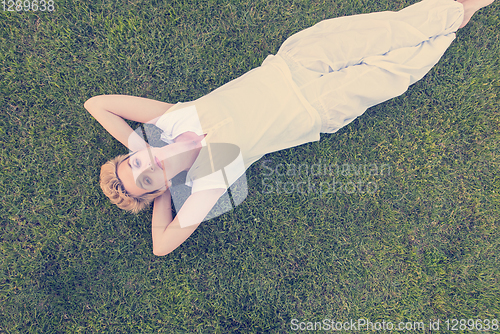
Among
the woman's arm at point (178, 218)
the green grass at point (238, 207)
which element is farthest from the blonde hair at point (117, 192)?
the green grass at point (238, 207)

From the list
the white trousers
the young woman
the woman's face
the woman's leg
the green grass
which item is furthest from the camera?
the green grass

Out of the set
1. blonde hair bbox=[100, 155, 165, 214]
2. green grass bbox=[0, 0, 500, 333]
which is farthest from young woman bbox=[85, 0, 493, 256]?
green grass bbox=[0, 0, 500, 333]

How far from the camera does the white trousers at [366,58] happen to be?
2354 mm

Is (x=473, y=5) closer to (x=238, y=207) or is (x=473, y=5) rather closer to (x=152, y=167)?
(x=238, y=207)

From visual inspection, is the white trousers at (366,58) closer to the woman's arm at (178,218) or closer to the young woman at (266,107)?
the young woman at (266,107)

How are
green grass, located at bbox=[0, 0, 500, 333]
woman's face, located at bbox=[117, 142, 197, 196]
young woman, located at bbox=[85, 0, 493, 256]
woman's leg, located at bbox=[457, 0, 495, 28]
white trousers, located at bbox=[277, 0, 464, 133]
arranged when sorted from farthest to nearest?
green grass, located at bbox=[0, 0, 500, 333] → woman's leg, located at bbox=[457, 0, 495, 28] → white trousers, located at bbox=[277, 0, 464, 133] → young woman, located at bbox=[85, 0, 493, 256] → woman's face, located at bbox=[117, 142, 197, 196]

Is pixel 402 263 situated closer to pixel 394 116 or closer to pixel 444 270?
pixel 444 270

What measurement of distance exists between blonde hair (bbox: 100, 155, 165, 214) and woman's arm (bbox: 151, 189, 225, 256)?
28cm

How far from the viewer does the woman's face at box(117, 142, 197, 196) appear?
6.72ft

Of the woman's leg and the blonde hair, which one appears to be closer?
the blonde hair

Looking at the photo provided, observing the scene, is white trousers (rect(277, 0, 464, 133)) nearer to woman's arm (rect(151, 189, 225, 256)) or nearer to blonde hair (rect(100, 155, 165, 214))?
woman's arm (rect(151, 189, 225, 256))

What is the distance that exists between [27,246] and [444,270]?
175 inches

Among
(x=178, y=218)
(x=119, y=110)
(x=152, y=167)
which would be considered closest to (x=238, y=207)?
(x=178, y=218)

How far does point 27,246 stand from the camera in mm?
2793
